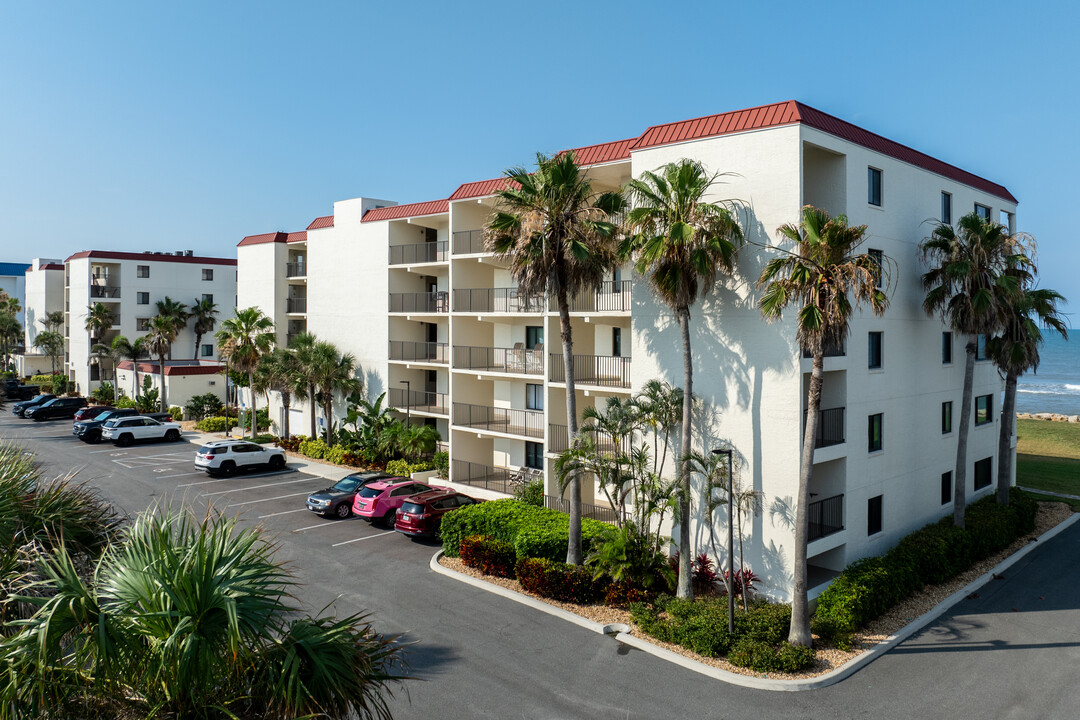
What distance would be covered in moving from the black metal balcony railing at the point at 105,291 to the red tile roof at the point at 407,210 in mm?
36093

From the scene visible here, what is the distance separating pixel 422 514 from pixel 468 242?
12.6 meters

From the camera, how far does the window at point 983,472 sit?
29.3 meters

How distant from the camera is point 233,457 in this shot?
3503cm

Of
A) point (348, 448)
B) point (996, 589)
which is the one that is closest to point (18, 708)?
point (996, 589)

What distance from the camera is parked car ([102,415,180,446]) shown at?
140 ft

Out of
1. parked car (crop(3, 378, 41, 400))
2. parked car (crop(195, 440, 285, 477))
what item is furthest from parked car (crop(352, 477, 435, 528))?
parked car (crop(3, 378, 41, 400))

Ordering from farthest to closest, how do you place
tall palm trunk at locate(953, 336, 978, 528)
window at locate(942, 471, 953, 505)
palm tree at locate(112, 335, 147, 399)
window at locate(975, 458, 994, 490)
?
palm tree at locate(112, 335, 147, 399), window at locate(975, 458, 994, 490), window at locate(942, 471, 953, 505), tall palm trunk at locate(953, 336, 978, 528)

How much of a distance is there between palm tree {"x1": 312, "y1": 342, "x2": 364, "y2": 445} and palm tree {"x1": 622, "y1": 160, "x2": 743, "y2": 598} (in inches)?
908

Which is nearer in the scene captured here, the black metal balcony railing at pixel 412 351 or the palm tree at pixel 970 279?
the palm tree at pixel 970 279

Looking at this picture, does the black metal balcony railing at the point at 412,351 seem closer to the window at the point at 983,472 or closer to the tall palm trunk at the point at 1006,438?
the window at the point at 983,472

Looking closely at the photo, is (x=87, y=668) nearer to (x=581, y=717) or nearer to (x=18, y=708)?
(x=18, y=708)

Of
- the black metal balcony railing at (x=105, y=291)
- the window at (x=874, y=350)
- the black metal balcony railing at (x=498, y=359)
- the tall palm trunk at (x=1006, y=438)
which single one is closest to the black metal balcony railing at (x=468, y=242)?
the black metal balcony railing at (x=498, y=359)

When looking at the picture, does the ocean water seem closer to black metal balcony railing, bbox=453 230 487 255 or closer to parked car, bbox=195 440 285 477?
black metal balcony railing, bbox=453 230 487 255

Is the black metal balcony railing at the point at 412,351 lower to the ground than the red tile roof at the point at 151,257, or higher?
lower
